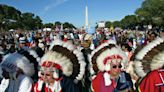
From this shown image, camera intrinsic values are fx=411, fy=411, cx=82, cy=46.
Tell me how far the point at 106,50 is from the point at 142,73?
1.08 metres

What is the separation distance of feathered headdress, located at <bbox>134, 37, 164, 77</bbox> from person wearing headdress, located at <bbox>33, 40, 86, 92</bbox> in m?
0.88

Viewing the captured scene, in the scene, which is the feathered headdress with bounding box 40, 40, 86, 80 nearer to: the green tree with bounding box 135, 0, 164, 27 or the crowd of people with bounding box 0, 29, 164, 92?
the crowd of people with bounding box 0, 29, 164, 92

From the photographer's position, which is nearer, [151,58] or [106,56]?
[151,58]

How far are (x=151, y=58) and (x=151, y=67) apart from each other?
0.38 feet

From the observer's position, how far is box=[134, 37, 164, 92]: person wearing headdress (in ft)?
15.5

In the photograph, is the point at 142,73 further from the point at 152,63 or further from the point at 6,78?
the point at 6,78

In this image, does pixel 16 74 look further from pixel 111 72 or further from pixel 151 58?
→ pixel 151 58

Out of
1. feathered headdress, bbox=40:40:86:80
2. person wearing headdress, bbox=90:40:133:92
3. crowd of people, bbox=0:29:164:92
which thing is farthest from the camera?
person wearing headdress, bbox=90:40:133:92

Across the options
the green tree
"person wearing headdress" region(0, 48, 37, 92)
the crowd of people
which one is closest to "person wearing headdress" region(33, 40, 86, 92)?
the crowd of people

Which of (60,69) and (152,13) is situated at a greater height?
(60,69)

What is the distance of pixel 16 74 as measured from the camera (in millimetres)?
5738

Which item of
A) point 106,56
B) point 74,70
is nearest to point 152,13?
point 106,56

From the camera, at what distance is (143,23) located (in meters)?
106

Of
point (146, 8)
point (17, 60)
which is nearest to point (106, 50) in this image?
point (17, 60)
